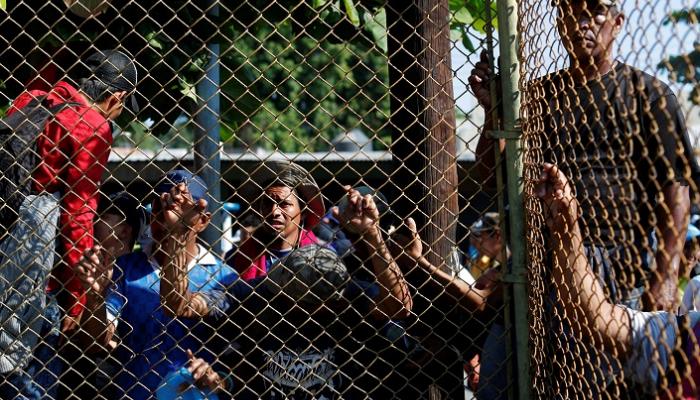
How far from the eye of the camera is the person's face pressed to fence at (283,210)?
3.67 metres

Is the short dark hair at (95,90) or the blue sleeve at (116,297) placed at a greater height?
the short dark hair at (95,90)

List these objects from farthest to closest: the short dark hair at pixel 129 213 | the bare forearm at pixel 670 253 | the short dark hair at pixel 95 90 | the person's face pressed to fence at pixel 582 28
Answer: the short dark hair at pixel 129 213 < the short dark hair at pixel 95 90 < the person's face pressed to fence at pixel 582 28 < the bare forearm at pixel 670 253

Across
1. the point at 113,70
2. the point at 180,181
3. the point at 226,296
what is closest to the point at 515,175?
the point at 226,296

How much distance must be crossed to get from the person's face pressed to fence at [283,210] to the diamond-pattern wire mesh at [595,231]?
110 cm

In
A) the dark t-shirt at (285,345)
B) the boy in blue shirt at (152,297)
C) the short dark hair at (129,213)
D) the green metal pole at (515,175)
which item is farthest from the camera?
the short dark hair at (129,213)

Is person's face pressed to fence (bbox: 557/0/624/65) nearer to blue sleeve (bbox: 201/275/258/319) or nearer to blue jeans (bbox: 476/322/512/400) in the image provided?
blue jeans (bbox: 476/322/512/400)

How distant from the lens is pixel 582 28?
110 inches

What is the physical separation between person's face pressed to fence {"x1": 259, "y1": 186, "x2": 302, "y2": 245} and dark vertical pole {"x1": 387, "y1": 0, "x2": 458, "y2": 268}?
0.54 meters

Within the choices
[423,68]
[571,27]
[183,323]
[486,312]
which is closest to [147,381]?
[183,323]

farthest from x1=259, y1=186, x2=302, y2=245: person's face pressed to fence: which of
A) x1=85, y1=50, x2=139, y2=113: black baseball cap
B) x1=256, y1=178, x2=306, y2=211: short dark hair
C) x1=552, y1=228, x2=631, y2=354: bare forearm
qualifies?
x1=552, y1=228, x2=631, y2=354: bare forearm

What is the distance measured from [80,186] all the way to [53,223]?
16cm

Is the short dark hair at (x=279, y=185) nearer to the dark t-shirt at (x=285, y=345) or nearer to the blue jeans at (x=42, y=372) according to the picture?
the dark t-shirt at (x=285, y=345)

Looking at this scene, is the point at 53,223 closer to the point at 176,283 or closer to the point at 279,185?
the point at 176,283

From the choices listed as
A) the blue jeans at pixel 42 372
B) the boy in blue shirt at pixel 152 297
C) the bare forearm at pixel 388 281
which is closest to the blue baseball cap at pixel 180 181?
the boy in blue shirt at pixel 152 297
